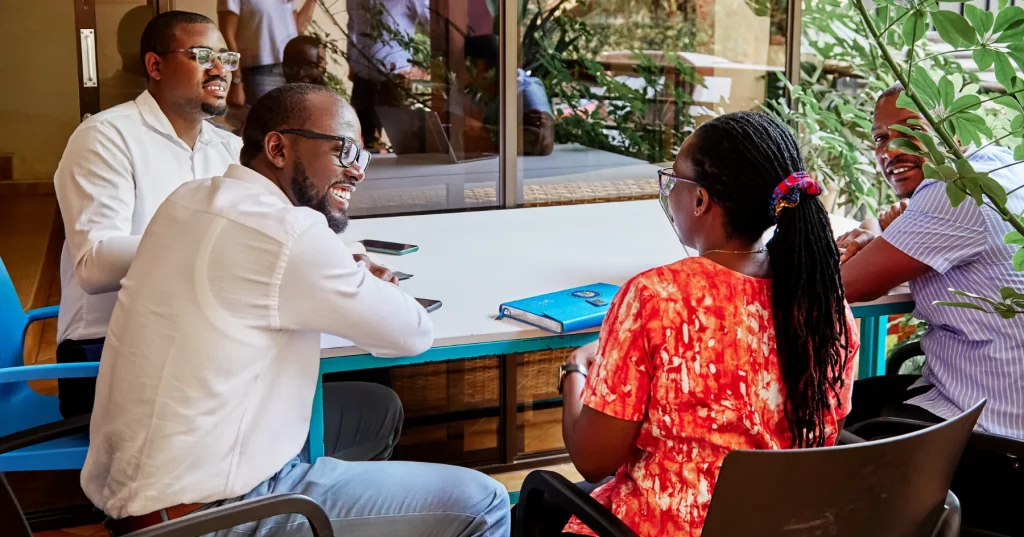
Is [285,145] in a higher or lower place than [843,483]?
higher

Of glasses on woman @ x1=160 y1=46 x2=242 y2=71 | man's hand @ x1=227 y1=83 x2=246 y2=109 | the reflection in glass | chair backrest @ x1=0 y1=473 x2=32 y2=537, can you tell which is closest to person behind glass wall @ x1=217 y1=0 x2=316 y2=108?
man's hand @ x1=227 y1=83 x2=246 y2=109

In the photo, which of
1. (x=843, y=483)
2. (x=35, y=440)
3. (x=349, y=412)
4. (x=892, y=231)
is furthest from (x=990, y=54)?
(x=349, y=412)

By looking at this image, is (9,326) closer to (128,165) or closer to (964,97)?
(128,165)

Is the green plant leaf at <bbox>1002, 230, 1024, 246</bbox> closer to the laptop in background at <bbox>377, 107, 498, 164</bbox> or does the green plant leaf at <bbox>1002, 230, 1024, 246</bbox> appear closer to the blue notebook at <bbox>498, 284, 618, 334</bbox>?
the blue notebook at <bbox>498, 284, 618, 334</bbox>

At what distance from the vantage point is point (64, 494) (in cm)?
301

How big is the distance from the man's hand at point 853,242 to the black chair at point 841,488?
41.9 inches

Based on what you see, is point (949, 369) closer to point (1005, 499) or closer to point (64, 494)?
point (1005, 499)

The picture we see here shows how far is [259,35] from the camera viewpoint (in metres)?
3.17

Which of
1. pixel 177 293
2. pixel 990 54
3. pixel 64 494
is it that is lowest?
pixel 64 494

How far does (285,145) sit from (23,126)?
65.5 inches

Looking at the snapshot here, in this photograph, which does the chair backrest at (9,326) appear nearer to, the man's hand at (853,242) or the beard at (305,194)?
the beard at (305,194)

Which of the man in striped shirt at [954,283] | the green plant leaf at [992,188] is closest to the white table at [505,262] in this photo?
the man in striped shirt at [954,283]

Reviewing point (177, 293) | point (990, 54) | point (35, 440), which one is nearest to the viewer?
point (990, 54)

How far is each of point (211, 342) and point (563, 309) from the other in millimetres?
743
